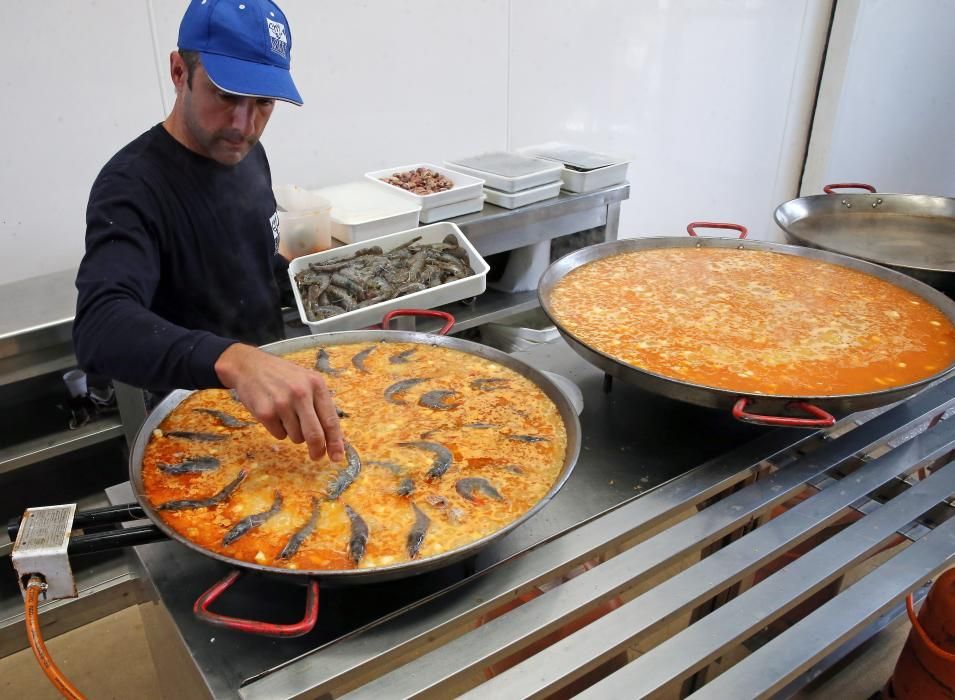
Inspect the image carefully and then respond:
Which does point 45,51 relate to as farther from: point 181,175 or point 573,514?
point 573,514

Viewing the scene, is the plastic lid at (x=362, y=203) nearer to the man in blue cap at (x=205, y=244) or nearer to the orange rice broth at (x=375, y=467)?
the man in blue cap at (x=205, y=244)

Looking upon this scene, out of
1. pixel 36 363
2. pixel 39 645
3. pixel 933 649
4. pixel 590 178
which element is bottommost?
pixel 933 649

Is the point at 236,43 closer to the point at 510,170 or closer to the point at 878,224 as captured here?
the point at 510,170

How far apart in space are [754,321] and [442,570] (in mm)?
1098

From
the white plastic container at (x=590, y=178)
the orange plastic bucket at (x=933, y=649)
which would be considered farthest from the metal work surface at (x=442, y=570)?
the white plastic container at (x=590, y=178)

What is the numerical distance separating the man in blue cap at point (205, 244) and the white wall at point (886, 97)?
4777 millimetres

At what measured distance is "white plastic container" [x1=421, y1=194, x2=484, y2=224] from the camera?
2.90m

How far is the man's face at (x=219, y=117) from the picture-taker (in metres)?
1.63

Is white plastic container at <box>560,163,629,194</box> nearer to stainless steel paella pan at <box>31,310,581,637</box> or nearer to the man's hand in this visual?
stainless steel paella pan at <box>31,310,581,637</box>

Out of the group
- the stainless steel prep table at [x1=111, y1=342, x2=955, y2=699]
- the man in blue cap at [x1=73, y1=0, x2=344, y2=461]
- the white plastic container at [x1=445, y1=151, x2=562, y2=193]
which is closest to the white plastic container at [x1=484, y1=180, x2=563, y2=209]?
the white plastic container at [x1=445, y1=151, x2=562, y2=193]

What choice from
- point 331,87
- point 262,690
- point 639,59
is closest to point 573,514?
point 262,690

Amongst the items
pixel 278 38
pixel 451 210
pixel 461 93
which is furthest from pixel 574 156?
pixel 278 38

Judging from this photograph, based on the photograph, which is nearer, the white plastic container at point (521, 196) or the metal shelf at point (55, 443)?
the metal shelf at point (55, 443)

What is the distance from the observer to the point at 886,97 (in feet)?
18.4
